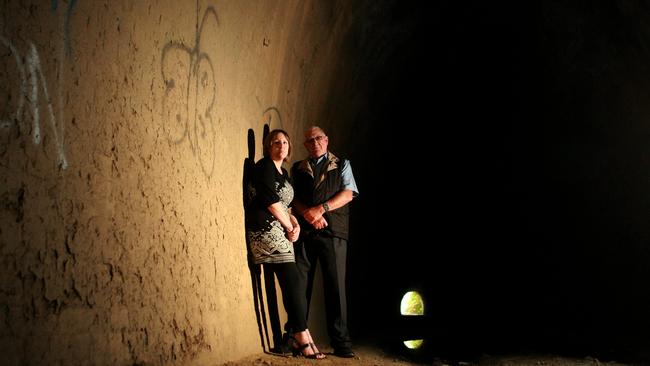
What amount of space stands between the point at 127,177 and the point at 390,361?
145 inches

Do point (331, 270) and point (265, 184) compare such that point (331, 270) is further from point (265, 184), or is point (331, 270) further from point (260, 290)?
point (265, 184)

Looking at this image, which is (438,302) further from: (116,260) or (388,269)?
(116,260)

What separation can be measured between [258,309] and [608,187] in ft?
19.6

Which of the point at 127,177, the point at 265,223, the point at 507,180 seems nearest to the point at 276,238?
the point at 265,223

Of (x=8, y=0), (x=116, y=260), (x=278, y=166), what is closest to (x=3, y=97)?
(x=8, y=0)

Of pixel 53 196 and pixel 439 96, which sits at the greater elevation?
pixel 439 96

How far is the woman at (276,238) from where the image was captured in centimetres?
466

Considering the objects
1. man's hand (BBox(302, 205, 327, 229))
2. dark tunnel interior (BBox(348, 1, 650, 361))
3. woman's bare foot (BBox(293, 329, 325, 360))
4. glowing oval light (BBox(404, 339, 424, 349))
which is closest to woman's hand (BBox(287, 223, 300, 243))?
man's hand (BBox(302, 205, 327, 229))

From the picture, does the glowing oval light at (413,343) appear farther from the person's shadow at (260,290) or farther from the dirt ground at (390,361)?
the person's shadow at (260,290)

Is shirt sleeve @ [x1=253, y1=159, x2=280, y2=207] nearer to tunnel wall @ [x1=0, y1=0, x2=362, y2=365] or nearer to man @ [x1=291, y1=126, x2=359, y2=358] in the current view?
tunnel wall @ [x1=0, y1=0, x2=362, y2=365]

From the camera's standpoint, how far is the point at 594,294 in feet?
28.2

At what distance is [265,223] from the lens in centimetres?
469

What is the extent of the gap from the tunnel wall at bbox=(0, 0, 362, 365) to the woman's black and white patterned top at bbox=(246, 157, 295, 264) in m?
0.13

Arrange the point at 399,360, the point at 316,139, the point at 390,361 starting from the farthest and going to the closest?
the point at 399,360
the point at 390,361
the point at 316,139
